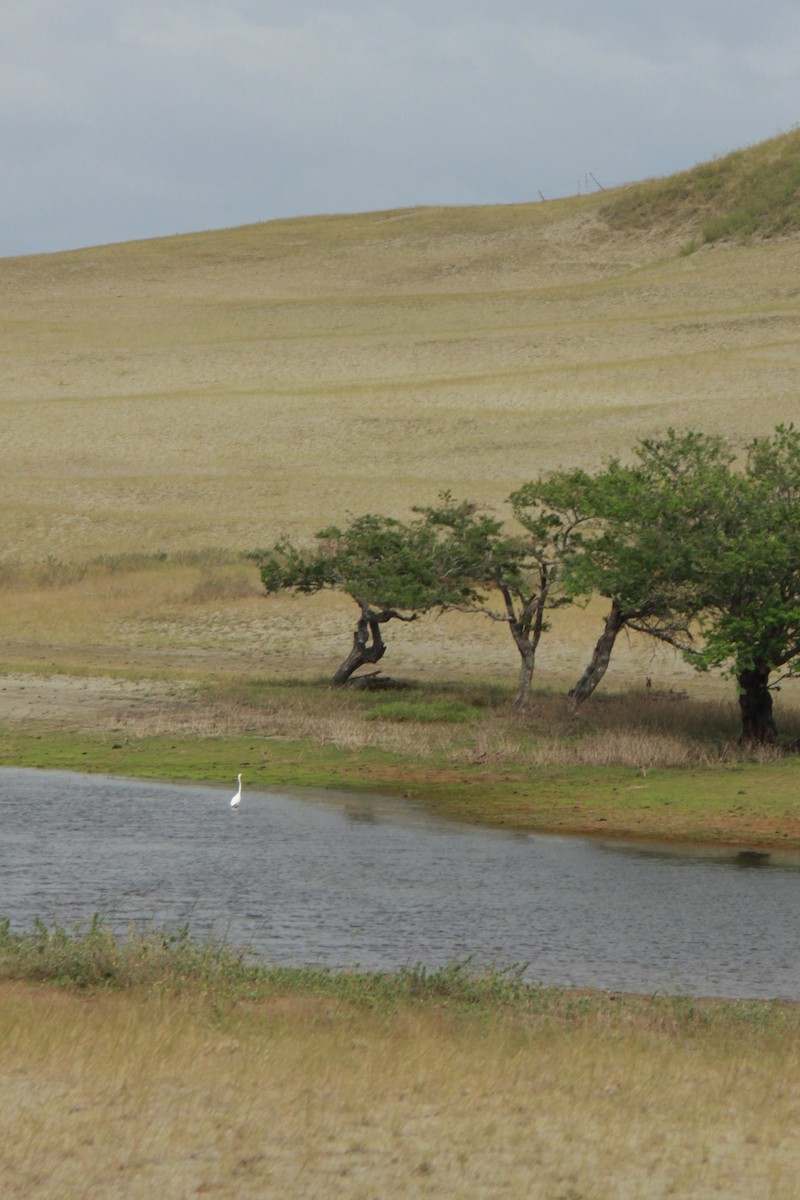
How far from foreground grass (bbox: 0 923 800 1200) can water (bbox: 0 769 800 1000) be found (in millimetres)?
2770

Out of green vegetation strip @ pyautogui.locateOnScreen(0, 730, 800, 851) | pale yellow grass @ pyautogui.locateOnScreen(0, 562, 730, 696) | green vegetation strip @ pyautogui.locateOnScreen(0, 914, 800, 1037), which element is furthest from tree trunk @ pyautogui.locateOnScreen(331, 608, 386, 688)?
green vegetation strip @ pyautogui.locateOnScreen(0, 914, 800, 1037)

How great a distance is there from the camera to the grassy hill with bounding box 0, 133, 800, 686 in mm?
63406

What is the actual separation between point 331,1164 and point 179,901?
1080 cm

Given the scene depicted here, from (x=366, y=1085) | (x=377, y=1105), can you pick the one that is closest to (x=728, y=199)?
(x=366, y=1085)

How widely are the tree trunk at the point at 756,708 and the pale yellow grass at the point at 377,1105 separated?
1935 cm

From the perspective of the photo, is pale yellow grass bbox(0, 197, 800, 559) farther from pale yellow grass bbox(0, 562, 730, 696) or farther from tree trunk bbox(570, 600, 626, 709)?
tree trunk bbox(570, 600, 626, 709)

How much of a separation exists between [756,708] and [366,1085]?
2274cm

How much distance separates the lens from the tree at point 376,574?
3703 cm

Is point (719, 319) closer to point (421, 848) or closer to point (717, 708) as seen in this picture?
point (717, 708)

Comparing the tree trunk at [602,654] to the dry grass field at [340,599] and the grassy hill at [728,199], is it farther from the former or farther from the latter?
the grassy hill at [728,199]

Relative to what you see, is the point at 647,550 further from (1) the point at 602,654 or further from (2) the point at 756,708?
(2) the point at 756,708

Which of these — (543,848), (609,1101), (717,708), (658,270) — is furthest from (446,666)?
(658,270)

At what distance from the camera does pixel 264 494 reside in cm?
6850

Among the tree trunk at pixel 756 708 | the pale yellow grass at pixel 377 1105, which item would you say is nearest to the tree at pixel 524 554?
the tree trunk at pixel 756 708
